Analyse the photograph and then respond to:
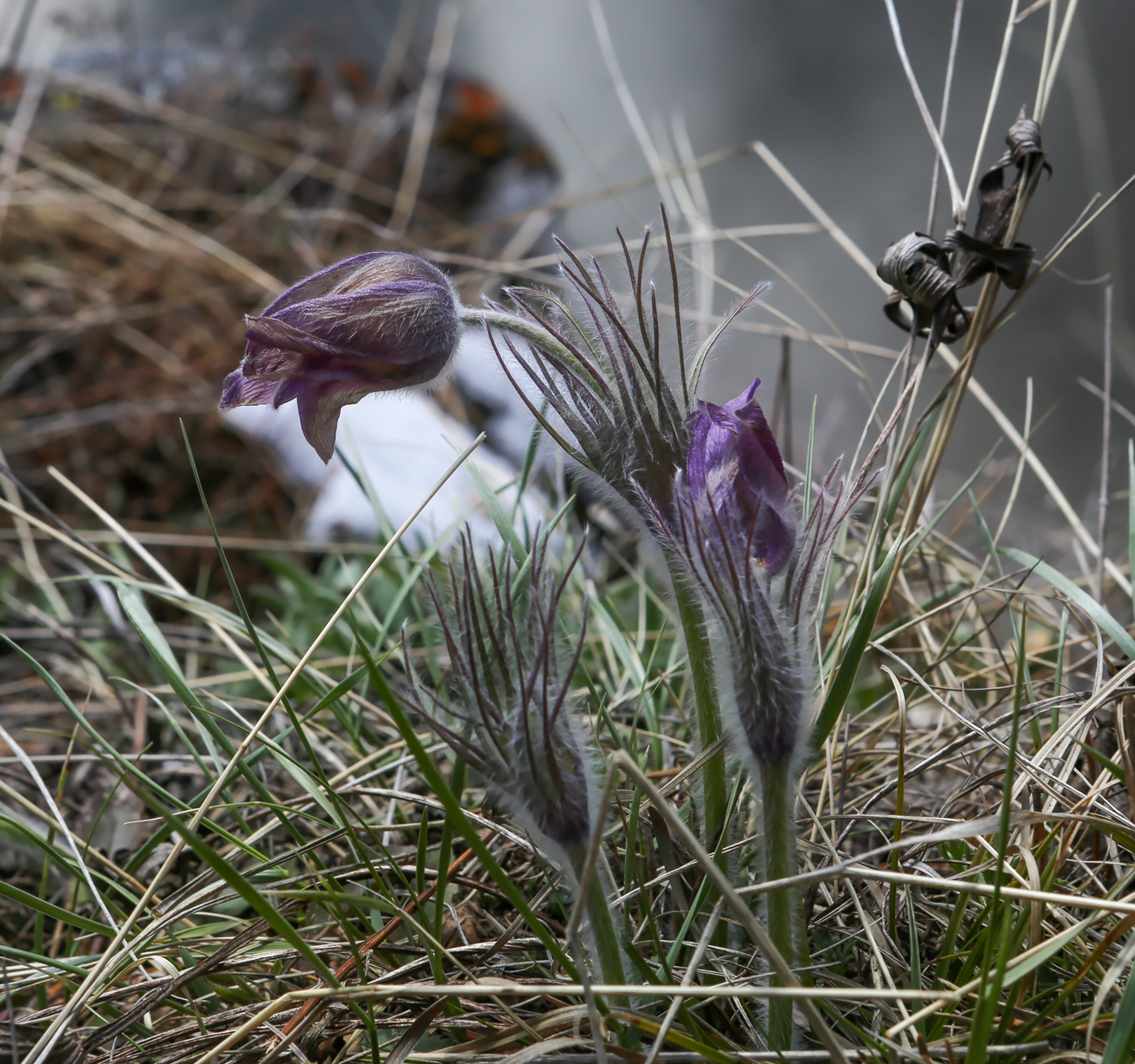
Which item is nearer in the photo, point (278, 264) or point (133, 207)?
point (133, 207)

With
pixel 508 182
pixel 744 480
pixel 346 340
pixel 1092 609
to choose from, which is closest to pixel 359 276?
pixel 346 340

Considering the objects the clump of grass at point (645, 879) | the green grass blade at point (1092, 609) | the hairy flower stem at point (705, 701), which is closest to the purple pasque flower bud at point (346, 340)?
the clump of grass at point (645, 879)

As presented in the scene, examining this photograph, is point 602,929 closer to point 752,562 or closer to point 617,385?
point 752,562

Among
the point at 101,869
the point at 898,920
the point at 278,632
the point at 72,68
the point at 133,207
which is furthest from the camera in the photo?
the point at 72,68

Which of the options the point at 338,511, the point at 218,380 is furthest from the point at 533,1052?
the point at 218,380

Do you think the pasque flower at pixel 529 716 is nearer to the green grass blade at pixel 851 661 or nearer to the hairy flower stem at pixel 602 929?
the hairy flower stem at pixel 602 929

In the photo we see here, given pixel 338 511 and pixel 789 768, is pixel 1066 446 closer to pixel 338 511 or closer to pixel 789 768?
pixel 338 511

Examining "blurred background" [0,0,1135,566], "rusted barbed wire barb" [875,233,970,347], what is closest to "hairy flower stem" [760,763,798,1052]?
"rusted barbed wire barb" [875,233,970,347]
